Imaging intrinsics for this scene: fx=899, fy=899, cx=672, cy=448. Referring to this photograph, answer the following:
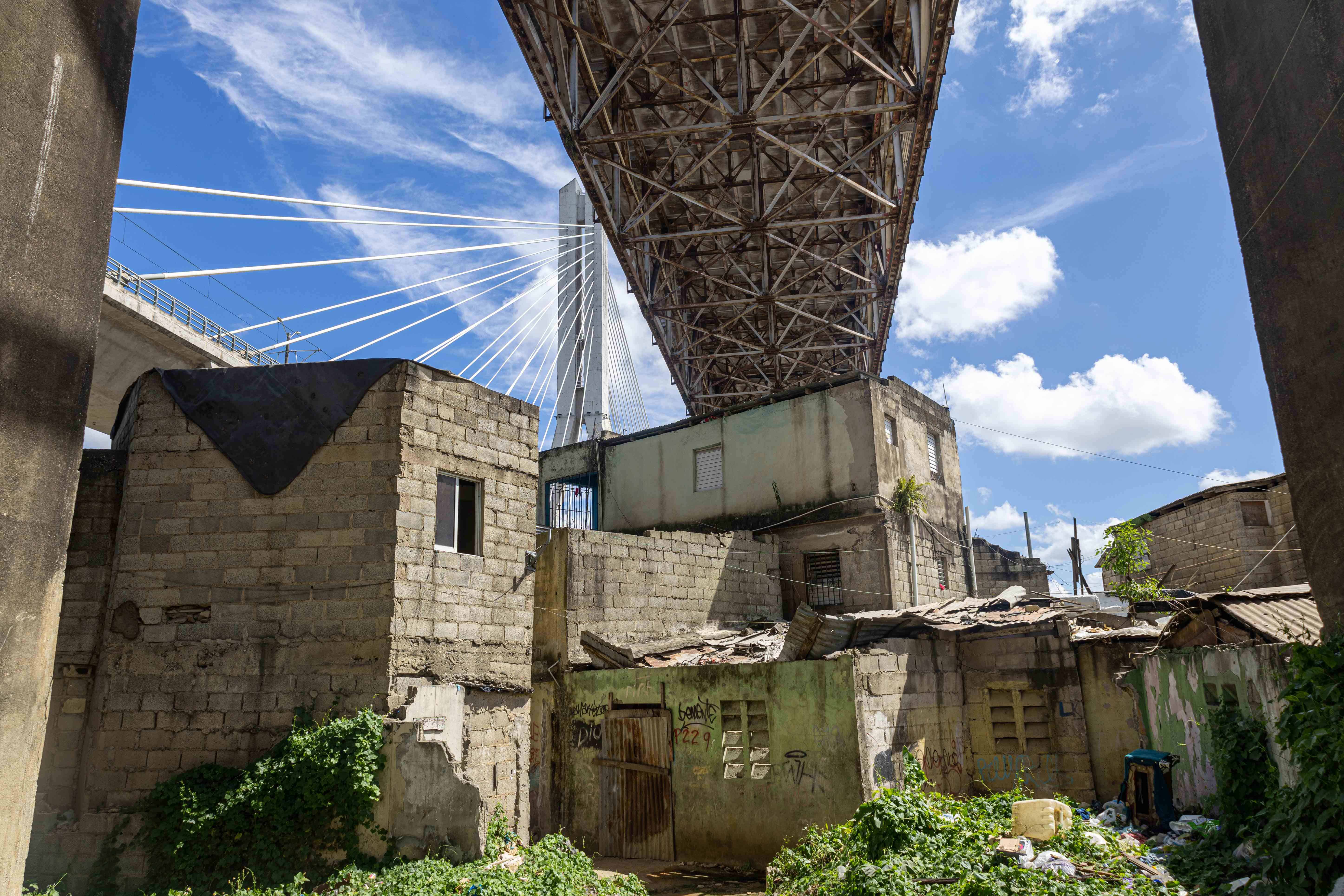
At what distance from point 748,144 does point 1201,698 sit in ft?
47.0

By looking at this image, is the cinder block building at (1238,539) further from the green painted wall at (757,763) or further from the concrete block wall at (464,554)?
the concrete block wall at (464,554)

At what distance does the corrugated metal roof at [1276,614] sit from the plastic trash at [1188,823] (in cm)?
192

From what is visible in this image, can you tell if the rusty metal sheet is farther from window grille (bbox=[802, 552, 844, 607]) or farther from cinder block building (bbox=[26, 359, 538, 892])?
window grille (bbox=[802, 552, 844, 607])

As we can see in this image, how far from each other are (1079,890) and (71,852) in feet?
32.4

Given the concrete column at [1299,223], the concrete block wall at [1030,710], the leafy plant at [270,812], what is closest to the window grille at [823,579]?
the concrete block wall at [1030,710]

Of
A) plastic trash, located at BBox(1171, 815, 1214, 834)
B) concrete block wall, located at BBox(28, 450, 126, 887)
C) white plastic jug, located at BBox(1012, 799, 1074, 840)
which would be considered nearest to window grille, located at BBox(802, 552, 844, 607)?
plastic trash, located at BBox(1171, 815, 1214, 834)

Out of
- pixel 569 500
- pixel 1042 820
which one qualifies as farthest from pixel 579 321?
pixel 1042 820

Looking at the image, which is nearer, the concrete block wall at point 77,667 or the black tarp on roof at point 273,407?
the concrete block wall at point 77,667

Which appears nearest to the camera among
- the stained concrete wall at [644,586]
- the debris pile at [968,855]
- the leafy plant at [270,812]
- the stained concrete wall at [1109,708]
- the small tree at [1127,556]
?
the debris pile at [968,855]

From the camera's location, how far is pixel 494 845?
403 inches

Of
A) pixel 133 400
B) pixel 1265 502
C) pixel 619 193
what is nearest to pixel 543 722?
pixel 133 400

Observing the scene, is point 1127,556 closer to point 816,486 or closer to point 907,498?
point 907,498

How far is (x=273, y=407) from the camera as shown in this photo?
35.2ft

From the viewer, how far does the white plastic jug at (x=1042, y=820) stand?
8.62 meters
